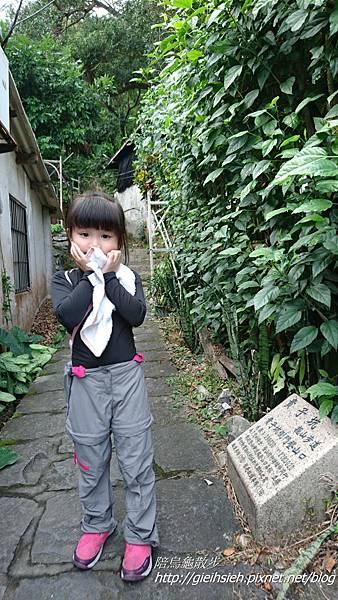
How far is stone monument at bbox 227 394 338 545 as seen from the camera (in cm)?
157

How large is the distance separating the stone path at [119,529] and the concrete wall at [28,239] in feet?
8.00

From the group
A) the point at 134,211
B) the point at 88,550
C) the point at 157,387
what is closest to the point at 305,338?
the point at 88,550

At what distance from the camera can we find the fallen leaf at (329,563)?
4.83 feet

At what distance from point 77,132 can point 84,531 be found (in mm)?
11417

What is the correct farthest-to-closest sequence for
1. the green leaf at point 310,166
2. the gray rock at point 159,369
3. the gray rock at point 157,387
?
the gray rock at point 159,369
the gray rock at point 157,387
the green leaf at point 310,166

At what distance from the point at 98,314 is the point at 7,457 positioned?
1.49m

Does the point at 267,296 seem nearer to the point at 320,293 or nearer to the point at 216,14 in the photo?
the point at 320,293

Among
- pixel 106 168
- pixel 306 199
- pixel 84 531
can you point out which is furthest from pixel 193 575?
pixel 106 168

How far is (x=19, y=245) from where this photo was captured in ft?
20.0

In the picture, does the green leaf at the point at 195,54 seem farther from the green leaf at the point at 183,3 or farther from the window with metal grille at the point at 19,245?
the window with metal grille at the point at 19,245

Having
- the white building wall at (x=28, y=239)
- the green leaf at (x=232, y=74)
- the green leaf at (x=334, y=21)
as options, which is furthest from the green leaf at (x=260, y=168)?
the white building wall at (x=28, y=239)

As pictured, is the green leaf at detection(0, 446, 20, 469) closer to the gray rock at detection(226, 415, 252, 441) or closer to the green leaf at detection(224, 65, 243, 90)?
the gray rock at detection(226, 415, 252, 441)

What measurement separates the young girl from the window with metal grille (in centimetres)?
435

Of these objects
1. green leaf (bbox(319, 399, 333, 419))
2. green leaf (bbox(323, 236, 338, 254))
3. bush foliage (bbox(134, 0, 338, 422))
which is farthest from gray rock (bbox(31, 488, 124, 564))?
green leaf (bbox(323, 236, 338, 254))
